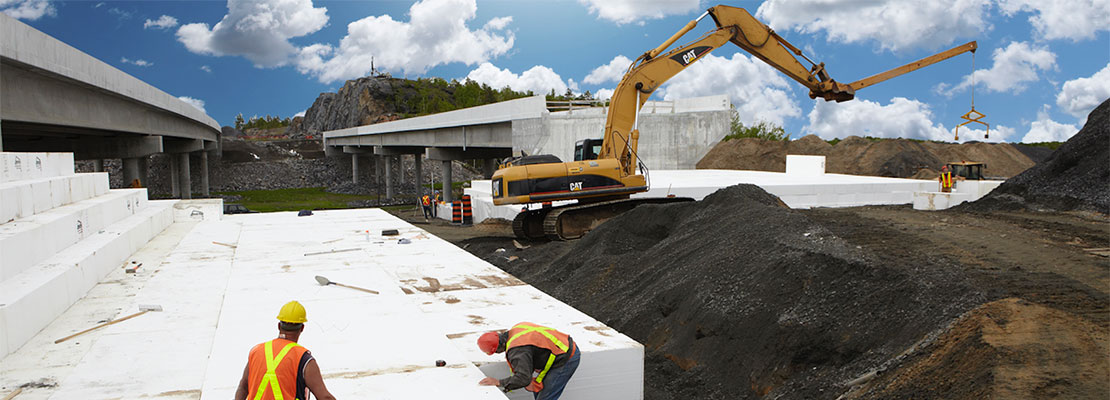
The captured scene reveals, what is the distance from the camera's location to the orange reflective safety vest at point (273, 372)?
4355mm

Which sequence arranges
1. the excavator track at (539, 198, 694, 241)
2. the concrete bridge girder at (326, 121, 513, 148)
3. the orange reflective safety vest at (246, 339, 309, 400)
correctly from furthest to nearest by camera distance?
the concrete bridge girder at (326, 121, 513, 148)
the excavator track at (539, 198, 694, 241)
the orange reflective safety vest at (246, 339, 309, 400)

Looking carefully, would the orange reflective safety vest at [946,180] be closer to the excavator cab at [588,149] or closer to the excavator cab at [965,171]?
the excavator cab at [965,171]

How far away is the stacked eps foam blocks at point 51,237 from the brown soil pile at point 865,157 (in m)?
30.0

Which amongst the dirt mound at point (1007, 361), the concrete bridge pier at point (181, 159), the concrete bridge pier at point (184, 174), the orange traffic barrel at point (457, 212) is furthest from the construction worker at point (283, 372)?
the concrete bridge pier at point (184, 174)

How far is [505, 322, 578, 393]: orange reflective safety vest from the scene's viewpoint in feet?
18.4

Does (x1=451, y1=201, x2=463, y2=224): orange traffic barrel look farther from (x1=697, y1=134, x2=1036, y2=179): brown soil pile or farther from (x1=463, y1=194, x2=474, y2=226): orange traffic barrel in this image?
(x1=697, y1=134, x2=1036, y2=179): brown soil pile

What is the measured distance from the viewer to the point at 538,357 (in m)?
5.68

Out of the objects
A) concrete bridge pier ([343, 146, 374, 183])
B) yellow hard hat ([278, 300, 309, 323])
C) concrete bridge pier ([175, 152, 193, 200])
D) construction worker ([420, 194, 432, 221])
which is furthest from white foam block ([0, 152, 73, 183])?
concrete bridge pier ([343, 146, 374, 183])

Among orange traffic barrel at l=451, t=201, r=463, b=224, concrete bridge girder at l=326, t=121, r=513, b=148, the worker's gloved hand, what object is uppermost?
concrete bridge girder at l=326, t=121, r=513, b=148

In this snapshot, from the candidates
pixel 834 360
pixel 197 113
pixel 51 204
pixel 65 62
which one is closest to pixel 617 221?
pixel 834 360

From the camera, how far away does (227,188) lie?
63625mm

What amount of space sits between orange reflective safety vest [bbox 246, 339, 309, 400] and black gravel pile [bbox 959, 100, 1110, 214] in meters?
16.9

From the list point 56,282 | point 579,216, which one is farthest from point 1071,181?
point 56,282

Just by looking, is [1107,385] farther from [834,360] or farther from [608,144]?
[608,144]
